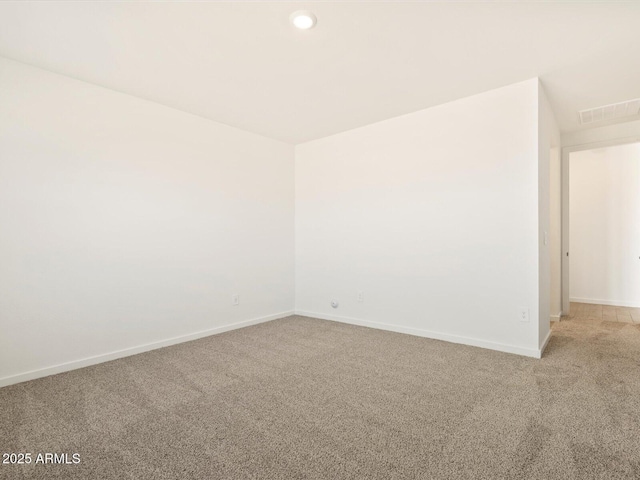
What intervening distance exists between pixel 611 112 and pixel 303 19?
12.1ft

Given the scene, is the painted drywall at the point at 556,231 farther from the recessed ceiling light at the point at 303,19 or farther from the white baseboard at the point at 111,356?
the white baseboard at the point at 111,356

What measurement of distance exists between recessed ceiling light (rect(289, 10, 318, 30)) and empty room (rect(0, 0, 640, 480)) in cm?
3

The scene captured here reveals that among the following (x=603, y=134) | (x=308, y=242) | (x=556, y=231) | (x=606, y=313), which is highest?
(x=603, y=134)

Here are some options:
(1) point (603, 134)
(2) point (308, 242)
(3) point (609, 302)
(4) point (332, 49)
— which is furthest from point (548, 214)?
(3) point (609, 302)

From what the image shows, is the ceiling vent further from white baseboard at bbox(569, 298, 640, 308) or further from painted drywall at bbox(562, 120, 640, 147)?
white baseboard at bbox(569, 298, 640, 308)

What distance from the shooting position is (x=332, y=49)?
2430 mm

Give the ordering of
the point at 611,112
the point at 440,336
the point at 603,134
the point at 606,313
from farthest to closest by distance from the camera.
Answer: the point at 606,313 → the point at 603,134 → the point at 611,112 → the point at 440,336

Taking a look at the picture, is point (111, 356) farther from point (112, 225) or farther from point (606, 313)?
point (606, 313)

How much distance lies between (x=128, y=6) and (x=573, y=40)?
9.70ft

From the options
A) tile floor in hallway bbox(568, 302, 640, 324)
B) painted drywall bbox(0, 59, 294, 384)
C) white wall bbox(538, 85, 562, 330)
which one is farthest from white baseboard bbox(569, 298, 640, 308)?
painted drywall bbox(0, 59, 294, 384)

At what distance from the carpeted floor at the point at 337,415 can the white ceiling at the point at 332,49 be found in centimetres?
243

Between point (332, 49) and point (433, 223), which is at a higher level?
point (332, 49)

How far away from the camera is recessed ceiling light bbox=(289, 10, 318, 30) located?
80.2 inches

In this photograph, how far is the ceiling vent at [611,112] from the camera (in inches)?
135
